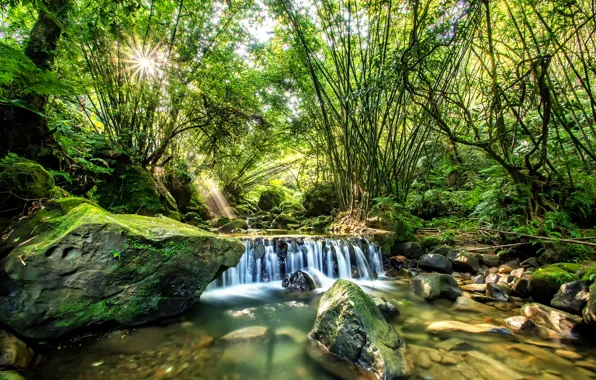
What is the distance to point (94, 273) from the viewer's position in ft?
8.21

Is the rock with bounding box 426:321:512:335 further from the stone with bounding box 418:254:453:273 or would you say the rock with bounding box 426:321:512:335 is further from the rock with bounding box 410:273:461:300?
the stone with bounding box 418:254:453:273

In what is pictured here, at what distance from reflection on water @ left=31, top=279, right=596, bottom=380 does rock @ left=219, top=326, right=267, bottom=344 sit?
11 mm

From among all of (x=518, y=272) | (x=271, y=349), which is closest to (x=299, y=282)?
(x=271, y=349)

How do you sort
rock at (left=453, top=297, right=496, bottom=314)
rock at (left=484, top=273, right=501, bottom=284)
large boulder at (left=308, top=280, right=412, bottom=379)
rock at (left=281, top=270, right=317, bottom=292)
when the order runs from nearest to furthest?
large boulder at (left=308, top=280, right=412, bottom=379) < rock at (left=453, top=297, right=496, bottom=314) < rock at (left=484, top=273, right=501, bottom=284) < rock at (left=281, top=270, right=317, bottom=292)

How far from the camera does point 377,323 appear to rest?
2.44 m

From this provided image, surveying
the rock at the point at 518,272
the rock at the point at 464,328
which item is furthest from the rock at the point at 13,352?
the rock at the point at 518,272

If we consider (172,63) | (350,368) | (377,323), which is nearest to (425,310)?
(377,323)

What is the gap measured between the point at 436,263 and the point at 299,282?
2.94 metres

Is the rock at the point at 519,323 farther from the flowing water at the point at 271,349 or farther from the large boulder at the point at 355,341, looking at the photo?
the large boulder at the point at 355,341

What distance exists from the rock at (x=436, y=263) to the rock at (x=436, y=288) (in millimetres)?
1150

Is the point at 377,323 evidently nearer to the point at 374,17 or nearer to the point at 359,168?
the point at 359,168

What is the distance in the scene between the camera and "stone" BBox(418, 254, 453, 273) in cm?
532

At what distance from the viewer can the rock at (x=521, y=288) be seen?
3.83 m

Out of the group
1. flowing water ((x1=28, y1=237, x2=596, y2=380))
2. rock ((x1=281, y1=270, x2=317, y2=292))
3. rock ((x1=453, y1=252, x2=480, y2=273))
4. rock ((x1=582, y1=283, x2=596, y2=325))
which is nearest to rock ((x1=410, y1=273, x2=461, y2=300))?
flowing water ((x1=28, y1=237, x2=596, y2=380))
